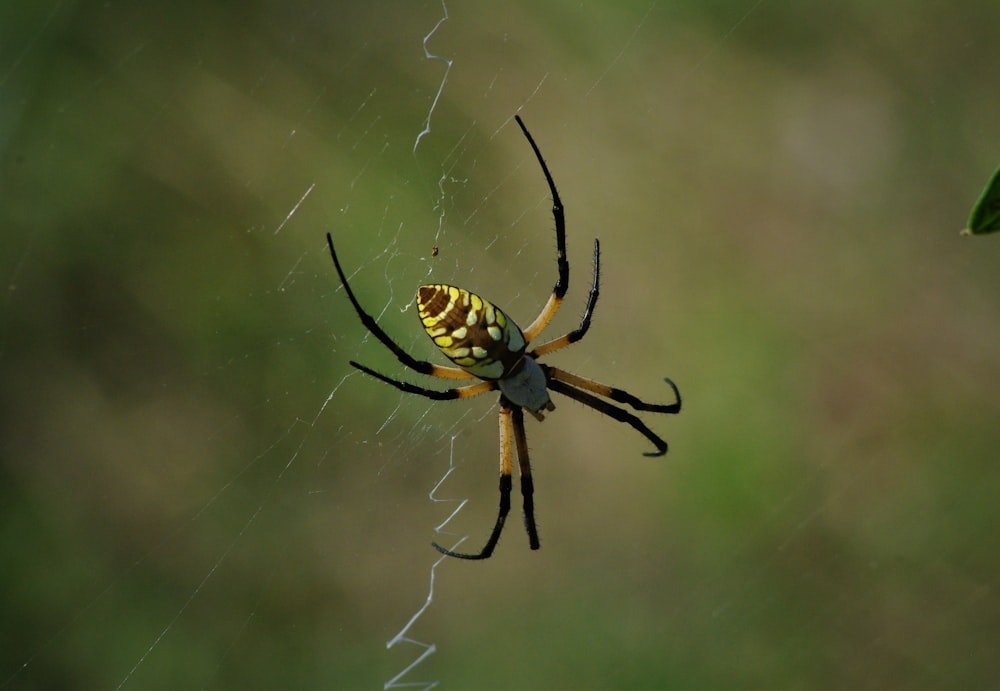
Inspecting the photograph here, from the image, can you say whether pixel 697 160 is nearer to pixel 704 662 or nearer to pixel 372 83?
pixel 372 83

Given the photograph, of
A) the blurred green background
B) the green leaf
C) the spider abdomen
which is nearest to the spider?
the spider abdomen

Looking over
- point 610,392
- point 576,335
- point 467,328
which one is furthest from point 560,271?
point 610,392

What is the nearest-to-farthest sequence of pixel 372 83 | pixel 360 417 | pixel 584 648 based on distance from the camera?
pixel 360 417 → pixel 372 83 → pixel 584 648

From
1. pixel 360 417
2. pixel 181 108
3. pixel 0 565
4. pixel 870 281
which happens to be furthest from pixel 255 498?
pixel 870 281

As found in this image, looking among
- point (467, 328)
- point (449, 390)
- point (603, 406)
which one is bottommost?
point (449, 390)

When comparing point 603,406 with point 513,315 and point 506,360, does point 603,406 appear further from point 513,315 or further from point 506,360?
point 513,315

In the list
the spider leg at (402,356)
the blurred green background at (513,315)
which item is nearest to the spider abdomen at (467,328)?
the spider leg at (402,356)
